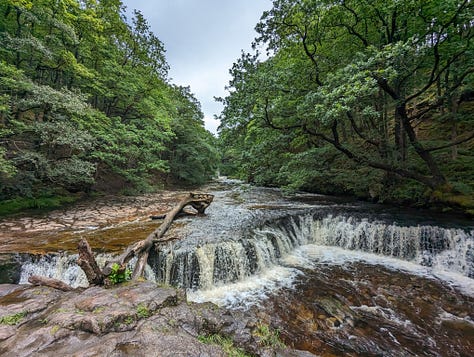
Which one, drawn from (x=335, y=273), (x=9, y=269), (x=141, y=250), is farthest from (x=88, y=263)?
(x=335, y=273)

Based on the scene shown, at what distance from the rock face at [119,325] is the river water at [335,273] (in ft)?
5.28

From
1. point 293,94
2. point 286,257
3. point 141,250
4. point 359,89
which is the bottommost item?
point 286,257

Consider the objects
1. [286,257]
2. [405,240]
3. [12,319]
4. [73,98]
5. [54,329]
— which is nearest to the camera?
[54,329]

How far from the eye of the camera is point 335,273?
5.96 meters

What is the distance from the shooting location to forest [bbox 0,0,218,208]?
748 centimetres

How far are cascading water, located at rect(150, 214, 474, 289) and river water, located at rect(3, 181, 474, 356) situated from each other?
3cm

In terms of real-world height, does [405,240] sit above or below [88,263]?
below

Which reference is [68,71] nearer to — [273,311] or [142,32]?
[142,32]

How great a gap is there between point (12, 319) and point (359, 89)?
771 cm

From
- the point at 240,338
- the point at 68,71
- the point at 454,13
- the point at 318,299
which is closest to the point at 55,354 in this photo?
the point at 240,338

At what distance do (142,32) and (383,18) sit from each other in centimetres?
1424

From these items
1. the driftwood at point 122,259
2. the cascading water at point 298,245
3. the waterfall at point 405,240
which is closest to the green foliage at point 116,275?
the driftwood at point 122,259

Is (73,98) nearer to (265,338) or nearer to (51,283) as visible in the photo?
(51,283)

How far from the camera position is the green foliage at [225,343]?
2.16m
